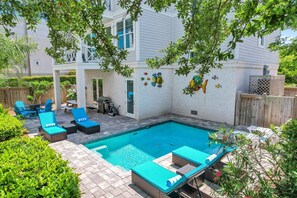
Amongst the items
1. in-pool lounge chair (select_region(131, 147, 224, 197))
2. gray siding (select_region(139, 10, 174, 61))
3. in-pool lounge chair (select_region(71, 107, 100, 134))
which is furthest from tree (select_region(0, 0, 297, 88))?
gray siding (select_region(139, 10, 174, 61))

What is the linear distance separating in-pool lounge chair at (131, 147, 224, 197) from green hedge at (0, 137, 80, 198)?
2.11 meters

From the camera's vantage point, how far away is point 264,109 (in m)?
9.75

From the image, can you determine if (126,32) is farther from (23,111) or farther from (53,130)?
(23,111)

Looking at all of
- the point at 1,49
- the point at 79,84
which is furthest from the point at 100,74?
the point at 1,49

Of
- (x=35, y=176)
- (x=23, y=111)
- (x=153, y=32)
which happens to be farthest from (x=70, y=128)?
(x=153, y=32)

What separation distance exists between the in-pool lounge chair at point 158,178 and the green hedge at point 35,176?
2108 millimetres

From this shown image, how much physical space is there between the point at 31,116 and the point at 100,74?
19.3 ft

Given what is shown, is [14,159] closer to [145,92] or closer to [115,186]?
[115,186]

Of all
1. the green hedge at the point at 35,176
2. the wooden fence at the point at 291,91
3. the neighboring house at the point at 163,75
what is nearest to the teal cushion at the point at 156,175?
the green hedge at the point at 35,176

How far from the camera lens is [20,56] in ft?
32.3

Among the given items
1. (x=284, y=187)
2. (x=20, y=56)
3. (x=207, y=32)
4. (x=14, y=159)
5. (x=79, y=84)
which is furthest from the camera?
(x=79, y=84)

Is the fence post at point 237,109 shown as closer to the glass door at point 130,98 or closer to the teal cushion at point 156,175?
the glass door at point 130,98

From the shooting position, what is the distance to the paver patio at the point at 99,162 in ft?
16.0

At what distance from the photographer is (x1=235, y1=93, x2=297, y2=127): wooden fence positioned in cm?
907
